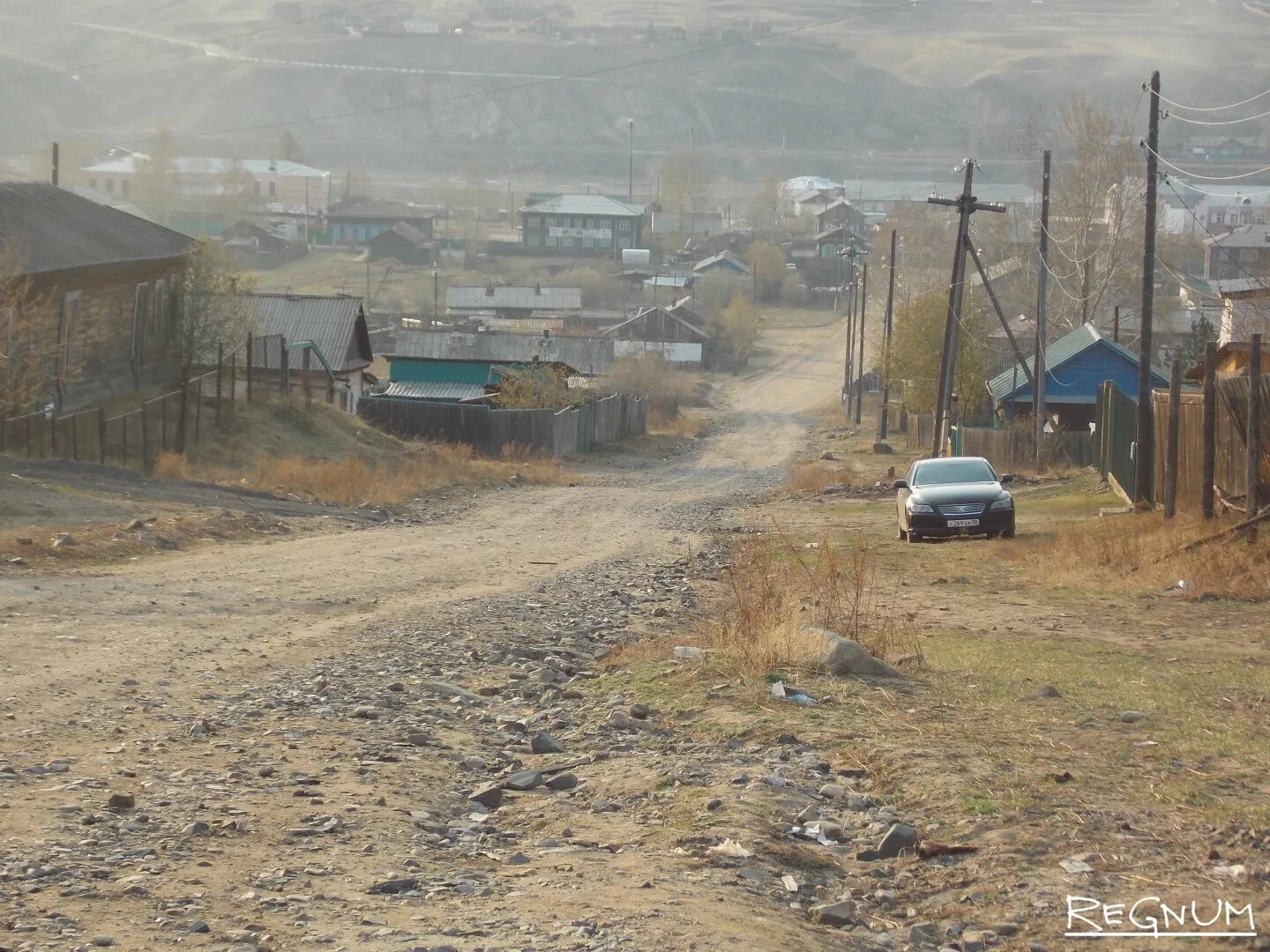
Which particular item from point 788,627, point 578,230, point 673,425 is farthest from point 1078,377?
point 578,230

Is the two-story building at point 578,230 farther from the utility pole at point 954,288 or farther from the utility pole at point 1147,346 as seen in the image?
the utility pole at point 1147,346

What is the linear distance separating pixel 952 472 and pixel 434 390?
3535cm

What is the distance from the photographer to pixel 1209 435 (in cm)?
1845

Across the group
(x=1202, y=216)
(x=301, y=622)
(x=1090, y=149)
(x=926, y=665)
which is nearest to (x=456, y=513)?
(x=301, y=622)

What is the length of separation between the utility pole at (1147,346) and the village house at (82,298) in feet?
66.2

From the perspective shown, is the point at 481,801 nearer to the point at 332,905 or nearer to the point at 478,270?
the point at 332,905

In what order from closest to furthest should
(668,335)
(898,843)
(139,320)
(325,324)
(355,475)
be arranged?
(898,843) < (355,475) < (139,320) < (325,324) < (668,335)

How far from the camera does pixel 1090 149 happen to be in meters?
63.2

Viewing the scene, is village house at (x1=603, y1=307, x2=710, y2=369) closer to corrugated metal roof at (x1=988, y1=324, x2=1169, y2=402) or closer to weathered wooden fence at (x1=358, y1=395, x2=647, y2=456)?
corrugated metal roof at (x1=988, y1=324, x2=1169, y2=402)

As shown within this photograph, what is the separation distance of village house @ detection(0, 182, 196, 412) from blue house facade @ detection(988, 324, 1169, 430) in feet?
89.4

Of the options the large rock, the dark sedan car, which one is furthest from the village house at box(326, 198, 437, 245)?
the large rock

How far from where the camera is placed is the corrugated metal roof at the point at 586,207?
143625 mm

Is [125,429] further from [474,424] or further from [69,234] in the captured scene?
[474,424]

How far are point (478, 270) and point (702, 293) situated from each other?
22632mm
